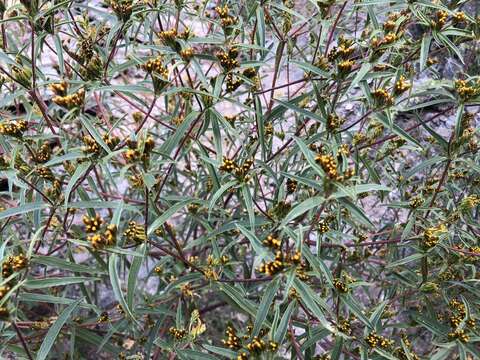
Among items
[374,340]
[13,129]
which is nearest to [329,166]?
[374,340]

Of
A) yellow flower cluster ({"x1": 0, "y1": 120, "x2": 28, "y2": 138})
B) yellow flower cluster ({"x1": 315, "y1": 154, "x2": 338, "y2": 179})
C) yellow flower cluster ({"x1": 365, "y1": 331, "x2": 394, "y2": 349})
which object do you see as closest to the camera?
yellow flower cluster ({"x1": 315, "y1": 154, "x2": 338, "y2": 179})

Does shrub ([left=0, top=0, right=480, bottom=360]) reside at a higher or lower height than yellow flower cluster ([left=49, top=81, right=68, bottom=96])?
lower

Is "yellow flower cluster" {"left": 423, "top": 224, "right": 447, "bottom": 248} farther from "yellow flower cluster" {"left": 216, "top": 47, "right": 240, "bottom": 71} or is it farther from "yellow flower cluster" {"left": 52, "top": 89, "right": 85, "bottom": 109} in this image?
"yellow flower cluster" {"left": 52, "top": 89, "right": 85, "bottom": 109}

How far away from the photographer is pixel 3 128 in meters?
1.57

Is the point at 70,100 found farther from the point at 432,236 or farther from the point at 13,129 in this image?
the point at 432,236

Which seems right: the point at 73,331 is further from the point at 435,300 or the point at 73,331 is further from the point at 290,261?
the point at 435,300

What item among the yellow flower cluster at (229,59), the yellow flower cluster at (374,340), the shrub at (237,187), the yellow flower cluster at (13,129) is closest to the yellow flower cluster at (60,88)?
the shrub at (237,187)

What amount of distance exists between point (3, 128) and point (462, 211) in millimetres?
1888

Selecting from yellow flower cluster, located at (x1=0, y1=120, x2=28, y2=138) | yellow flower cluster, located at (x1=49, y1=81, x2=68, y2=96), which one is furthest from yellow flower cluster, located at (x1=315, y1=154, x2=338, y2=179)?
yellow flower cluster, located at (x1=0, y1=120, x2=28, y2=138)

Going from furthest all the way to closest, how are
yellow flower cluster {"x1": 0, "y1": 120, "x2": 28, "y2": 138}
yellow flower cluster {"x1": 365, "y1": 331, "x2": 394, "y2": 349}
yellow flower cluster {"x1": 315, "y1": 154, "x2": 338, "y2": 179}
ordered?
yellow flower cluster {"x1": 365, "y1": 331, "x2": 394, "y2": 349}
yellow flower cluster {"x1": 0, "y1": 120, "x2": 28, "y2": 138}
yellow flower cluster {"x1": 315, "y1": 154, "x2": 338, "y2": 179}

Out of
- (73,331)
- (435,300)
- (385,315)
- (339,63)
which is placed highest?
(339,63)

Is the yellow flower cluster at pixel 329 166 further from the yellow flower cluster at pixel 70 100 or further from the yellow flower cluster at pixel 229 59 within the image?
the yellow flower cluster at pixel 70 100

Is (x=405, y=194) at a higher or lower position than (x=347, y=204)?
lower

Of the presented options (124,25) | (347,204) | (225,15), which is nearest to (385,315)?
(347,204)
